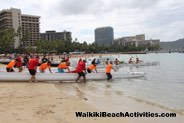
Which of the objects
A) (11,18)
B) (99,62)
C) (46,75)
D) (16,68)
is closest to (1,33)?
(99,62)

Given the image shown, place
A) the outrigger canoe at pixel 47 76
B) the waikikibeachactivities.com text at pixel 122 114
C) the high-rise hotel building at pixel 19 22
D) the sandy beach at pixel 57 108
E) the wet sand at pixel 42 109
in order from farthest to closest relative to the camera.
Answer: the high-rise hotel building at pixel 19 22 < the outrigger canoe at pixel 47 76 < the waikikibeachactivities.com text at pixel 122 114 < the sandy beach at pixel 57 108 < the wet sand at pixel 42 109

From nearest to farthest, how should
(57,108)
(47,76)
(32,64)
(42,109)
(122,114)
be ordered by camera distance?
(42,109) → (122,114) → (57,108) → (32,64) → (47,76)

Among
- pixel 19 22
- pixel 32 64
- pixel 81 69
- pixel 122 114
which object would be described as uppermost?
pixel 19 22

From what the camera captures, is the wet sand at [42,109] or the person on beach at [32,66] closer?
the wet sand at [42,109]

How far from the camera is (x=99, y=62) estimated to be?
120ft

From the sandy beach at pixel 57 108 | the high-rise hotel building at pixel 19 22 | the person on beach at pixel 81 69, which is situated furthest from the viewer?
the high-rise hotel building at pixel 19 22

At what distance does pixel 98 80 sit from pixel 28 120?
12414 mm

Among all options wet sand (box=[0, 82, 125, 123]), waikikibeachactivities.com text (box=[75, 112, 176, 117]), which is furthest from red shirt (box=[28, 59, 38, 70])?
waikikibeachactivities.com text (box=[75, 112, 176, 117])

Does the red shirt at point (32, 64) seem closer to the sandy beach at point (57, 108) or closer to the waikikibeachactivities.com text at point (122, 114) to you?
the sandy beach at point (57, 108)

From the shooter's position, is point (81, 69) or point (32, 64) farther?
point (81, 69)

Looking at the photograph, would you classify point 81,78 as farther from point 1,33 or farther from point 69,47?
point 69,47

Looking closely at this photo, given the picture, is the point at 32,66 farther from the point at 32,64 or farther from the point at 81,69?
the point at 81,69

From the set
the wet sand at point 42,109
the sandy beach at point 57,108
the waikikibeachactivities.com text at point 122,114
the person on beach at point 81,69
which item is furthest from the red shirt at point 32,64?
the waikikibeachactivities.com text at point 122,114

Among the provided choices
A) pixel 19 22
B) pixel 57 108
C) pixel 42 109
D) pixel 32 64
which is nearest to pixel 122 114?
pixel 57 108
